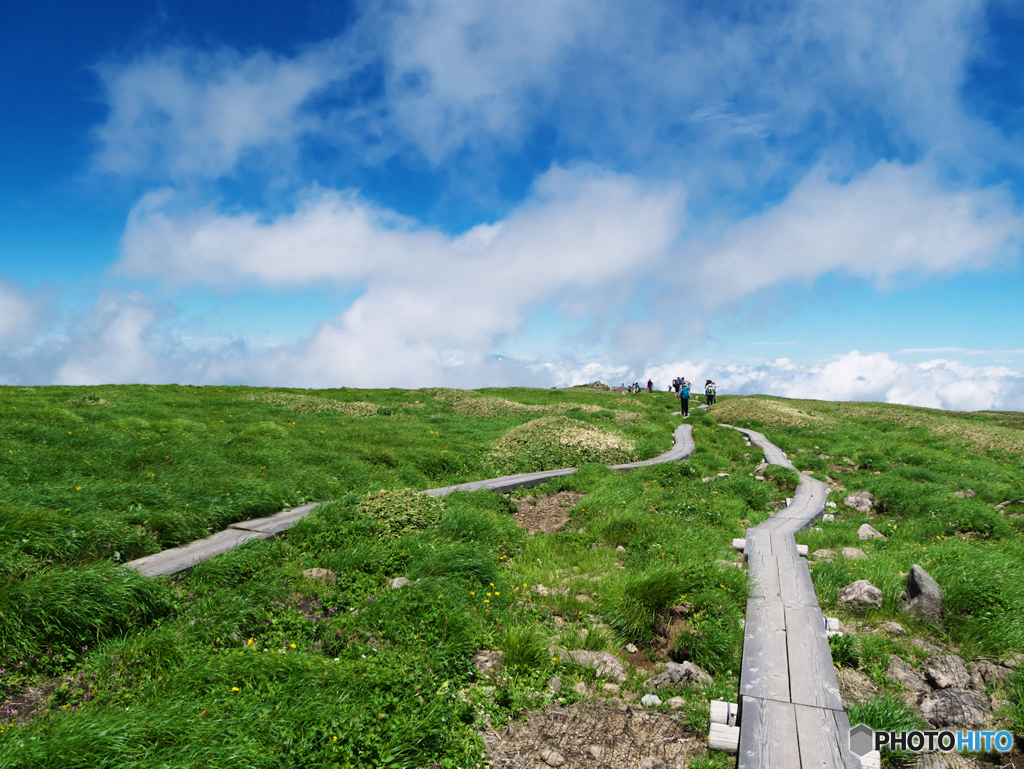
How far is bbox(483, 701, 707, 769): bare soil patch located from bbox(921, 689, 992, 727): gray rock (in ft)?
9.43

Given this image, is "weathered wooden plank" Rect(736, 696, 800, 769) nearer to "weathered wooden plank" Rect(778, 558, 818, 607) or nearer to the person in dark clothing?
"weathered wooden plank" Rect(778, 558, 818, 607)

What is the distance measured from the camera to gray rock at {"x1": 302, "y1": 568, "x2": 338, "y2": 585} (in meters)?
8.34

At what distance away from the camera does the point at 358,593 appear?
26.0 ft

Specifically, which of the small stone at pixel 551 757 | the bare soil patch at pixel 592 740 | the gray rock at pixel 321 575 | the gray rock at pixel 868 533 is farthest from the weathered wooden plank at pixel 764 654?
the gray rock at pixel 868 533

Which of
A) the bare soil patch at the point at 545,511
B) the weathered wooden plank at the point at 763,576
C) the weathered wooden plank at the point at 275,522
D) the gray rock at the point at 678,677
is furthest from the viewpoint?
the bare soil patch at the point at 545,511

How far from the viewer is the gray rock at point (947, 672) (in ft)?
21.2

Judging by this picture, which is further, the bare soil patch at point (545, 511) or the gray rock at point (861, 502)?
the gray rock at point (861, 502)

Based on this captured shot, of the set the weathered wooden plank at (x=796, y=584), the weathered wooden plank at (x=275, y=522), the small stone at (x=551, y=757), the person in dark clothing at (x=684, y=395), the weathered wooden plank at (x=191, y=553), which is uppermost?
the person in dark clothing at (x=684, y=395)

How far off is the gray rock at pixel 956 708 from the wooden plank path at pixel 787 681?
1.11 metres

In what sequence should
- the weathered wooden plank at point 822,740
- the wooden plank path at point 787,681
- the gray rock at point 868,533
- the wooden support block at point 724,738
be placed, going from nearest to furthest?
the weathered wooden plank at point 822,740 < the wooden plank path at point 787,681 < the wooden support block at point 724,738 < the gray rock at point 868,533

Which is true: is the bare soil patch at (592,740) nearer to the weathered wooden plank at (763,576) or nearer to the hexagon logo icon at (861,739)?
the hexagon logo icon at (861,739)

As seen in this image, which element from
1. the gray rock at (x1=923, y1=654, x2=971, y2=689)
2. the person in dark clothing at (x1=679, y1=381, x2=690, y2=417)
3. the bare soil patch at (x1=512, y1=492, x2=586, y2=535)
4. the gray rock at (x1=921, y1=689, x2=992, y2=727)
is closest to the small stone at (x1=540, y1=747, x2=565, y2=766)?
the gray rock at (x1=921, y1=689, x2=992, y2=727)

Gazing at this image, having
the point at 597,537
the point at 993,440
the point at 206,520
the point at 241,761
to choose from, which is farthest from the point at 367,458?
the point at 993,440

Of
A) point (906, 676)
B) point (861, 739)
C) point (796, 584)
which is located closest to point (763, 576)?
point (796, 584)
